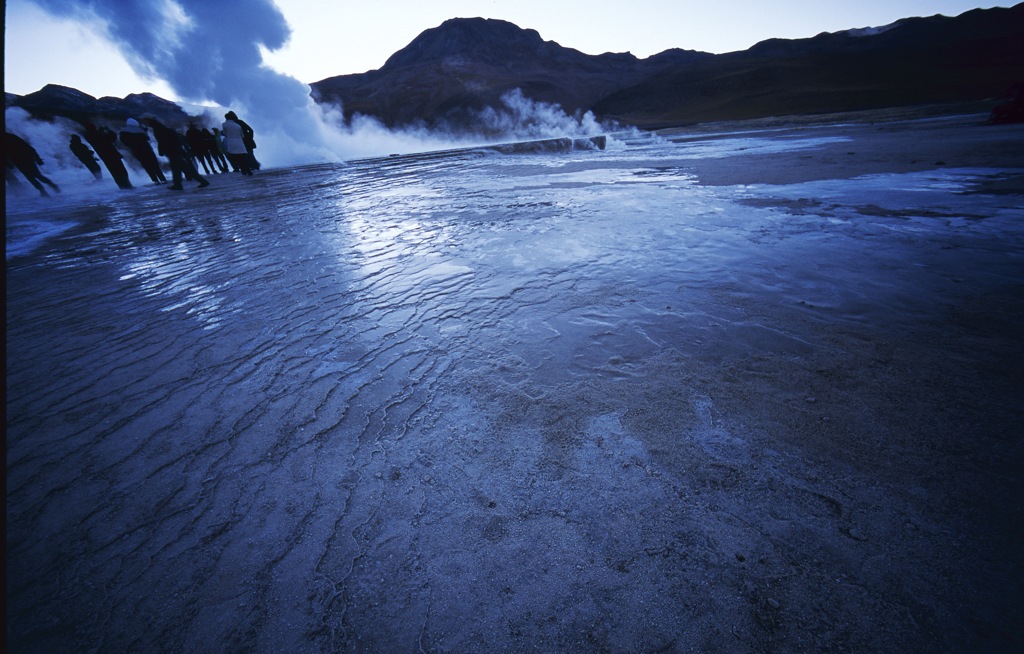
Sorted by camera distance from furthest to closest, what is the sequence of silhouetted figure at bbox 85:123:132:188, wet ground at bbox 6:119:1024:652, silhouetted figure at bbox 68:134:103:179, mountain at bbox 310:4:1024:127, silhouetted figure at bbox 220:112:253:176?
mountain at bbox 310:4:1024:127 → silhouetted figure at bbox 68:134:103:179 → silhouetted figure at bbox 220:112:253:176 → silhouetted figure at bbox 85:123:132:188 → wet ground at bbox 6:119:1024:652

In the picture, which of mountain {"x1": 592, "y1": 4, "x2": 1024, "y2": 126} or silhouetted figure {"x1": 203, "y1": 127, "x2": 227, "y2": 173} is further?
mountain {"x1": 592, "y1": 4, "x2": 1024, "y2": 126}

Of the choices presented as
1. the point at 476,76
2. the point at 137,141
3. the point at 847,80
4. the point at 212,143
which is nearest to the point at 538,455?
the point at 137,141

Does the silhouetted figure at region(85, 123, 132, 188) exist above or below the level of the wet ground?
above

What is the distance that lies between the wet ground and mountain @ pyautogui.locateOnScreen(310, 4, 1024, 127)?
45.9 m

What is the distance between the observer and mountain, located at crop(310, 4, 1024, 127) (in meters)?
43.7

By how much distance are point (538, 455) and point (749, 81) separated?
231 ft

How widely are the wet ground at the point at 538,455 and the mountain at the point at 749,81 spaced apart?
150ft

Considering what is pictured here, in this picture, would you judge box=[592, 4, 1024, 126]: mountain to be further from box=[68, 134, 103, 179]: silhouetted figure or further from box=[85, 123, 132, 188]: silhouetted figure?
box=[68, 134, 103, 179]: silhouetted figure

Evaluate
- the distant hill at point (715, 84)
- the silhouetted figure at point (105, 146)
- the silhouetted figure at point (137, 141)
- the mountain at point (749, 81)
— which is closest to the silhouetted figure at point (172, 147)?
the silhouetted figure at point (137, 141)

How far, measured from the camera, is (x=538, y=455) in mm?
2059

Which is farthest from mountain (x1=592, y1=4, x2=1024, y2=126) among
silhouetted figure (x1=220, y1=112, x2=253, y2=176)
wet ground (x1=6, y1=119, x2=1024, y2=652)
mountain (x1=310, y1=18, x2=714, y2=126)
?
wet ground (x1=6, y1=119, x2=1024, y2=652)

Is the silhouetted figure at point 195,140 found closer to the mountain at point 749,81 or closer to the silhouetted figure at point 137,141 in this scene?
the silhouetted figure at point 137,141

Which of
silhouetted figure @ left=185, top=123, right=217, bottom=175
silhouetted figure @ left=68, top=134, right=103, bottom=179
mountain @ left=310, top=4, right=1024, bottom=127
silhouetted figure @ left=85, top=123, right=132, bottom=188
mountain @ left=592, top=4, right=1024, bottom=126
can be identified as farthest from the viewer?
mountain @ left=310, top=4, right=1024, bottom=127

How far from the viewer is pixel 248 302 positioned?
3746 mm
